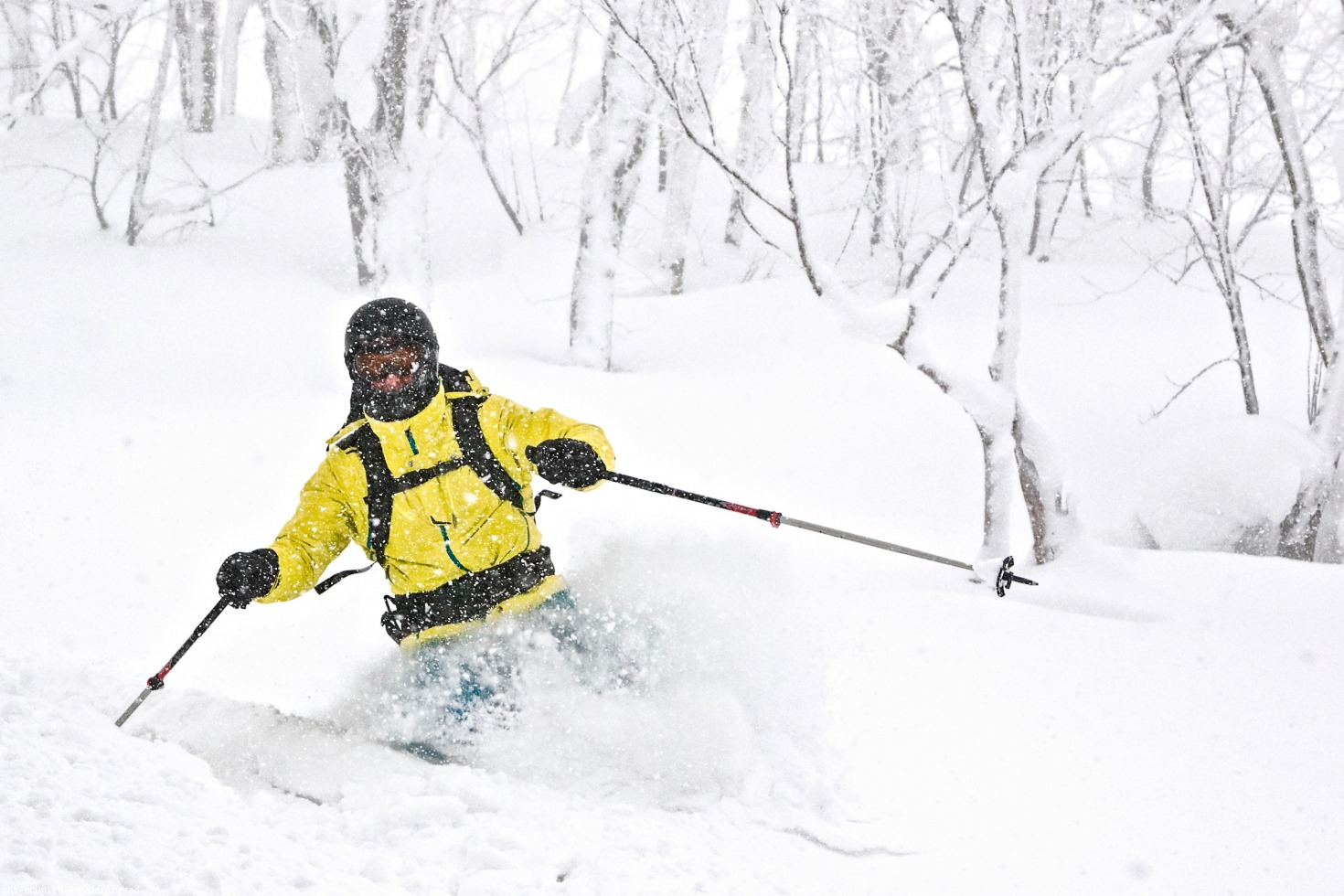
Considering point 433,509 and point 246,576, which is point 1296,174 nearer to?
point 433,509

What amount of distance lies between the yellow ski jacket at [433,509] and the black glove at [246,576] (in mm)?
58

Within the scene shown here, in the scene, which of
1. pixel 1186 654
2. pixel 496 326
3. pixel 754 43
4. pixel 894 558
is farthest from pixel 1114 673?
pixel 754 43

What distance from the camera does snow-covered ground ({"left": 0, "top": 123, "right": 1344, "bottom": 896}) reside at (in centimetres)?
254

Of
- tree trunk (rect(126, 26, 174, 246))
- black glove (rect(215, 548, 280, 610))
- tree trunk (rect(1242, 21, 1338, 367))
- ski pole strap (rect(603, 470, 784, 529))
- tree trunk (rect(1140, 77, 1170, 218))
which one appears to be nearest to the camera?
black glove (rect(215, 548, 280, 610))

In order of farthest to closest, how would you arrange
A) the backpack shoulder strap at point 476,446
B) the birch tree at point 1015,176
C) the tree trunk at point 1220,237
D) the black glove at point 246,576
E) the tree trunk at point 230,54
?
the tree trunk at point 230,54, the tree trunk at point 1220,237, the birch tree at point 1015,176, the backpack shoulder strap at point 476,446, the black glove at point 246,576

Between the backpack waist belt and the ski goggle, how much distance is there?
28.4 inches

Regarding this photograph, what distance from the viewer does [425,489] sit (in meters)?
3.14

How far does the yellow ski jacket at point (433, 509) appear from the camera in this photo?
10.3 ft

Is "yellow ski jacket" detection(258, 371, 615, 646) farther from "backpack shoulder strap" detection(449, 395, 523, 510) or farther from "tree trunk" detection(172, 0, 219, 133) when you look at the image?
"tree trunk" detection(172, 0, 219, 133)

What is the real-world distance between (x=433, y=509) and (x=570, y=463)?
0.47 metres

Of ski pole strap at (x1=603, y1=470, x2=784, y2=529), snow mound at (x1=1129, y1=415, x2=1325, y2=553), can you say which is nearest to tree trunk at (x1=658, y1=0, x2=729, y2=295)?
snow mound at (x1=1129, y1=415, x2=1325, y2=553)

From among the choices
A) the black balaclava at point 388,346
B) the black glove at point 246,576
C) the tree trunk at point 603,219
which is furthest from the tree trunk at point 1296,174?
the black glove at point 246,576

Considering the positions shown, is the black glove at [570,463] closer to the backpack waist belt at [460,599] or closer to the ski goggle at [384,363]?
the backpack waist belt at [460,599]

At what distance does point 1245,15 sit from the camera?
537 centimetres
